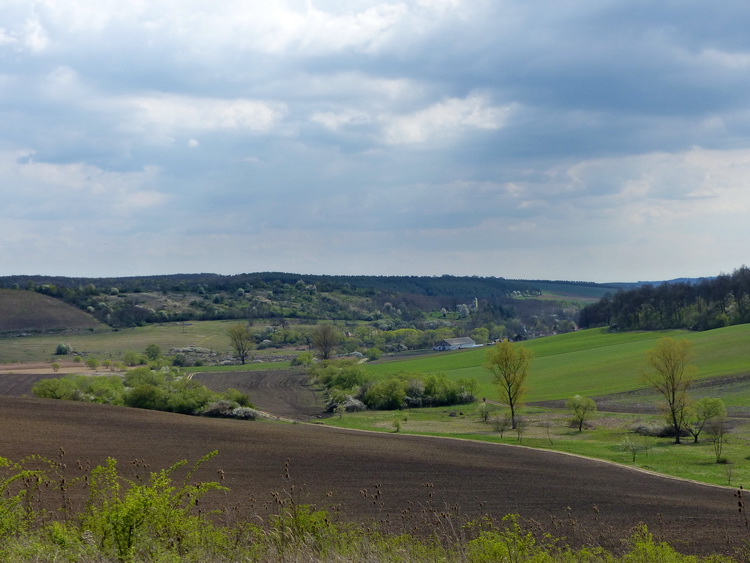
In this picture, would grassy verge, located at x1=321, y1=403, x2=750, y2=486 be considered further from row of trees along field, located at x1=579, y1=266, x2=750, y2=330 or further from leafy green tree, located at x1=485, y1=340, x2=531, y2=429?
row of trees along field, located at x1=579, y1=266, x2=750, y2=330

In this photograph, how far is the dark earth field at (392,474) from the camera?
2027 cm

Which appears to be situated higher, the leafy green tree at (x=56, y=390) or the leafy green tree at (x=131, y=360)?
the leafy green tree at (x=56, y=390)

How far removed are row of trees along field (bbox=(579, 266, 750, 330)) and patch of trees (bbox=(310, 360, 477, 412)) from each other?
56018 millimetres

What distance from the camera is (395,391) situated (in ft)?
228

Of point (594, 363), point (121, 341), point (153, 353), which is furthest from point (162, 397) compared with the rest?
point (121, 341)

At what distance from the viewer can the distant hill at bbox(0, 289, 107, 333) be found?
130m

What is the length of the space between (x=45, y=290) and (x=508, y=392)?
133m

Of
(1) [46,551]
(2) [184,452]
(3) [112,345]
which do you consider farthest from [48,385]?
(3) [112,345]

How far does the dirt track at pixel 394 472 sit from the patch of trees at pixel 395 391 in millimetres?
27910

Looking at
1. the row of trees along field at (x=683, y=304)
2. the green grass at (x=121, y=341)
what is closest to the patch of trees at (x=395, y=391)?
the green grass at (x=121, y=341)

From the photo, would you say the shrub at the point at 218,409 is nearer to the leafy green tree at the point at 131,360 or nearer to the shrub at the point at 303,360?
the leafy green tree at the point at 131,360

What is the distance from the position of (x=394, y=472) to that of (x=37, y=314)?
125804 mm

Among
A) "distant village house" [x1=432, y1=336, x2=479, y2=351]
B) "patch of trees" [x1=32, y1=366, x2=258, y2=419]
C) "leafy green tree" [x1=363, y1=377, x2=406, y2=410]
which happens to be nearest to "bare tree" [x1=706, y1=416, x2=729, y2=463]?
"patch of trees" [x1=32, y1=366, x2=258, y2=419]

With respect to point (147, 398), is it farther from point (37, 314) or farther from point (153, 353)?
point (37, 314)
